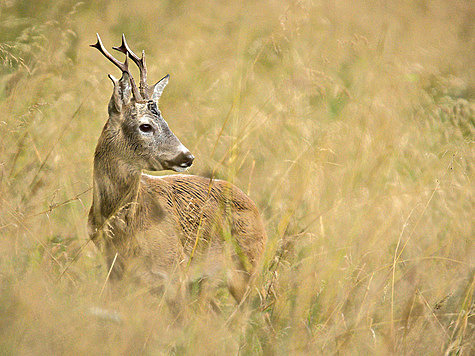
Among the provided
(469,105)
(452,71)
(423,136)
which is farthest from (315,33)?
Answer: (469,105)

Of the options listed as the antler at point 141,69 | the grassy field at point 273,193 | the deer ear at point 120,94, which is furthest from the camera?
the antler at point 141,69

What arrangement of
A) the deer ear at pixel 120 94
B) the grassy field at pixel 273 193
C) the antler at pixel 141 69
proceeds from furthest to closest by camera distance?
the antler at pixel 141 69 → the deer ear at pixel 120 94 → the grassy field at pixel 273 193

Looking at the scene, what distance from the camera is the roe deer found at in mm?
4715

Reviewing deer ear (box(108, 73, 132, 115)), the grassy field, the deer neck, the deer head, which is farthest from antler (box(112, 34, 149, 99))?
the grassy field

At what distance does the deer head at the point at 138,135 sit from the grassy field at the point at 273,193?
1.09 ft

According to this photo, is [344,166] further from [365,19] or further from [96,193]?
[365,19]

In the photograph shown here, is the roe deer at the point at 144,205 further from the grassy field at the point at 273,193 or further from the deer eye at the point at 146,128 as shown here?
the grassy field at the point at 273,193

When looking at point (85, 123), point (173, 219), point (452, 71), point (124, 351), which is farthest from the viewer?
point (452, 71)

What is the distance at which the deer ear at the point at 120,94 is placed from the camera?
4.66 meters

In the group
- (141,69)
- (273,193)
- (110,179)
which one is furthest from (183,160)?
(273,193)

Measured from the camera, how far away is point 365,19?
8156mm

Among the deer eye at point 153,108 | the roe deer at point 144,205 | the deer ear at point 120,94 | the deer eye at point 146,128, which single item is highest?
the deer ear at point 120,94

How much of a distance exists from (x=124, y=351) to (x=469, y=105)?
3.74 metres

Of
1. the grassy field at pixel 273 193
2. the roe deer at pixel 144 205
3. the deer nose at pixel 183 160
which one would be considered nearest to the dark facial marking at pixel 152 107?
the roe deer at pixel 144 205
